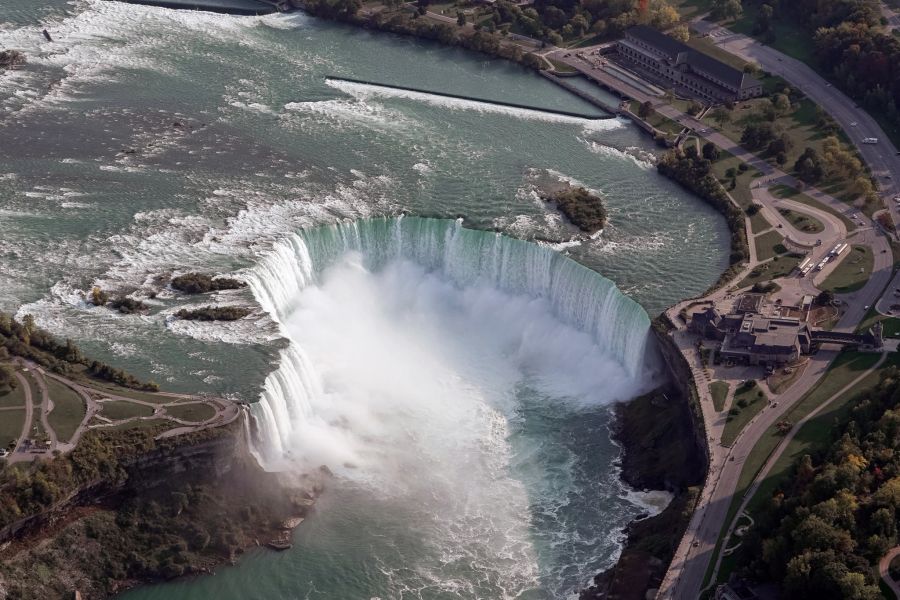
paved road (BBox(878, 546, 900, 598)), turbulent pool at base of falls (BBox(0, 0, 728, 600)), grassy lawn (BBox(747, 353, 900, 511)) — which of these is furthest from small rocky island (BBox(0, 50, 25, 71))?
paved road (BBox(878, 546, 900, 598))

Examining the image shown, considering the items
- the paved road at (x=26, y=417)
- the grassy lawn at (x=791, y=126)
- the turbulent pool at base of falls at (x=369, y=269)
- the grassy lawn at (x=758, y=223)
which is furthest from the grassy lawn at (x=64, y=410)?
the grassy lawn at (x=791, y=126)

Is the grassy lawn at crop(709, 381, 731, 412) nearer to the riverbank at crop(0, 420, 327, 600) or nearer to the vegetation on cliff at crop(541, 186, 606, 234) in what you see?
the vegetation on cliff at crop(541, 186, 606, 234)

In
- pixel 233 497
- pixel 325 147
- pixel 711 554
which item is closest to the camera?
pixel 711 554

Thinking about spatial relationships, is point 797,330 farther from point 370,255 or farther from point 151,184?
point 151,184

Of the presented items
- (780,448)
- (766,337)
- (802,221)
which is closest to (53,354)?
(780,448)

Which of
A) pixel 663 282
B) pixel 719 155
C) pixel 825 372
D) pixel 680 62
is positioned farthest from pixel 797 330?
pixel 680 62

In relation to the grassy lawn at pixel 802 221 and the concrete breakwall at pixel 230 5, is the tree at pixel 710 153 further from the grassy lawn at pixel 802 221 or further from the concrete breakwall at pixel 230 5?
the concrete breakwall at pixel 230 5
